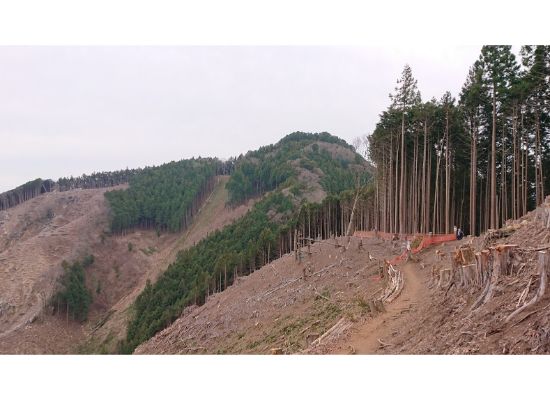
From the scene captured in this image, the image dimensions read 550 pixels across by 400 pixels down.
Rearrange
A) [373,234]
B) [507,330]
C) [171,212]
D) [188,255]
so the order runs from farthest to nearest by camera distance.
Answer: [171,212] < [188,255] < [373,234] < [507,330]

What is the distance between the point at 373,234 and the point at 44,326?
194 feet

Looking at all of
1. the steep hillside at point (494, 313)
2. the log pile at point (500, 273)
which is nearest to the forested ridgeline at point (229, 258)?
the steep hillside at point (494, 313)

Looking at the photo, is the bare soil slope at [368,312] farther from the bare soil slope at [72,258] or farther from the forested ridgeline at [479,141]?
the bare soil slope at [72,258]

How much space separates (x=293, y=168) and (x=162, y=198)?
37.7 m

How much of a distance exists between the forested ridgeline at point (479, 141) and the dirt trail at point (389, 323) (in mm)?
11426

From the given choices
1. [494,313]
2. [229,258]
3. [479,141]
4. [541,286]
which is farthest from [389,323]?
[229,258]

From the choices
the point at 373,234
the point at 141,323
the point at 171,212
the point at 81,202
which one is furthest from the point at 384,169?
the point at 81,202

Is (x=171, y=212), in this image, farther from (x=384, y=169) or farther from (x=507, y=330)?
(x=507, y=330)

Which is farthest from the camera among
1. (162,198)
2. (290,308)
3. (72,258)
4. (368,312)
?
(162,198)

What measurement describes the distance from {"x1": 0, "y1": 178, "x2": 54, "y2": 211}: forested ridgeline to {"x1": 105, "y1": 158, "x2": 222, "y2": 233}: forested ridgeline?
26.3 metres

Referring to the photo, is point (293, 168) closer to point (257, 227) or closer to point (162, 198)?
point (257, 227)

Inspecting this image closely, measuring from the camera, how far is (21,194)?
5364 inches

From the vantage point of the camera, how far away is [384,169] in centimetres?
3959

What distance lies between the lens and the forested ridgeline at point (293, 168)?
110 metres
